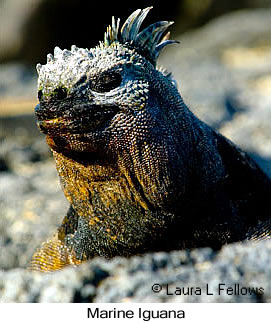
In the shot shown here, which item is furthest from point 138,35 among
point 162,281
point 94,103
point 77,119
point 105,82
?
point 162,281

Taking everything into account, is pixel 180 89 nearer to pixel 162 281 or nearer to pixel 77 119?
pixel 77 119

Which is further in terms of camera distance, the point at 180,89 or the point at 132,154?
the point at 180,89

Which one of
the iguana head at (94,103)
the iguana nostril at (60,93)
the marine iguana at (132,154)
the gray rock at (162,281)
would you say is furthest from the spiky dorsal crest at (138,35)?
the gray rock at (162,281)

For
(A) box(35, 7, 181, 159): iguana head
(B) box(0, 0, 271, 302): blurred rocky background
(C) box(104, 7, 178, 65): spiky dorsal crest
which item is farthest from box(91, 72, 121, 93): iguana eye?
(B) box(0, 0, 271, 302): blurred rocky background

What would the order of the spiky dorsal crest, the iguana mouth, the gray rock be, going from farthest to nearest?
the spiky dorsal crest
the iguana mouth
the gray rock

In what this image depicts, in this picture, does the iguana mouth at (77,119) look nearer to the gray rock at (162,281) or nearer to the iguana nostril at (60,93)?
the iguana nostril at (60,93)

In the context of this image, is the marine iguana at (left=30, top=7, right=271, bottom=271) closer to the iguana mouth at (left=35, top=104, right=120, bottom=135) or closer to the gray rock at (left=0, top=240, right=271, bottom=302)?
the iguana mouth at (left=35, top=104, right=120, bottom=135)

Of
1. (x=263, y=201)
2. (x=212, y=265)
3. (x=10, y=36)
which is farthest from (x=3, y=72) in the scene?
(x=212, y=265)

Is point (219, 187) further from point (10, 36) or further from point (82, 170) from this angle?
point (10, 36)
